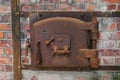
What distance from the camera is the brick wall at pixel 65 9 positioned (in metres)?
3.11

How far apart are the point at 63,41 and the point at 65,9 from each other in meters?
0.34

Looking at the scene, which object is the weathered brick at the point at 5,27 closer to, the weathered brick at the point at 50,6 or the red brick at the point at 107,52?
the weathered brick at the point at 50,6

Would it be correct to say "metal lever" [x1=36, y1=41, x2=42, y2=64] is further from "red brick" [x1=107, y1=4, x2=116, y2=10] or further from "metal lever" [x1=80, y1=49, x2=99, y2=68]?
"red brick" [x1=107, y1=4, x2=116, y2=10]

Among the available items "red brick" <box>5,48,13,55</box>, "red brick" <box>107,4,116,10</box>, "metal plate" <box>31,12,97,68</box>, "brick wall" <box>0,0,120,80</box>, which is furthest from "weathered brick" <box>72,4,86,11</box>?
"red brick" <box>5,48,13,55</box>

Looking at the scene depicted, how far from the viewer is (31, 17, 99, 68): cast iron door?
Result: 3016 mm

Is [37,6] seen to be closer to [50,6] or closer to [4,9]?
[50,6]

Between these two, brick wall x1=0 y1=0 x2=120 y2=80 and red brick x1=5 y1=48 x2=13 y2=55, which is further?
red brick x1=5 y1=48 x2=13 y2=55

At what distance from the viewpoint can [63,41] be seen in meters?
3.03

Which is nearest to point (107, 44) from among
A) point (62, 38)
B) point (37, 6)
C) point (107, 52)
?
point (107, 52)

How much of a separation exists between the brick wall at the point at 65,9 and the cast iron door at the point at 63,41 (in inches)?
6.0

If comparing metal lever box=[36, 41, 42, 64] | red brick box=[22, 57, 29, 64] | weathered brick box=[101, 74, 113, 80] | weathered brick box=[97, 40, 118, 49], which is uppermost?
weathered brick box=[97, 40, 118, 49]

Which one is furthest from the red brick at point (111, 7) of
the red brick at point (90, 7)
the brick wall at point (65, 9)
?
the red brick at point (90, 7)

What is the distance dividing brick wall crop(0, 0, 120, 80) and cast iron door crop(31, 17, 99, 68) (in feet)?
0.50

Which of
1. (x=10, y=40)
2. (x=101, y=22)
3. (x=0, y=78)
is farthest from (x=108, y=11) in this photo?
(x=0, y=78)
